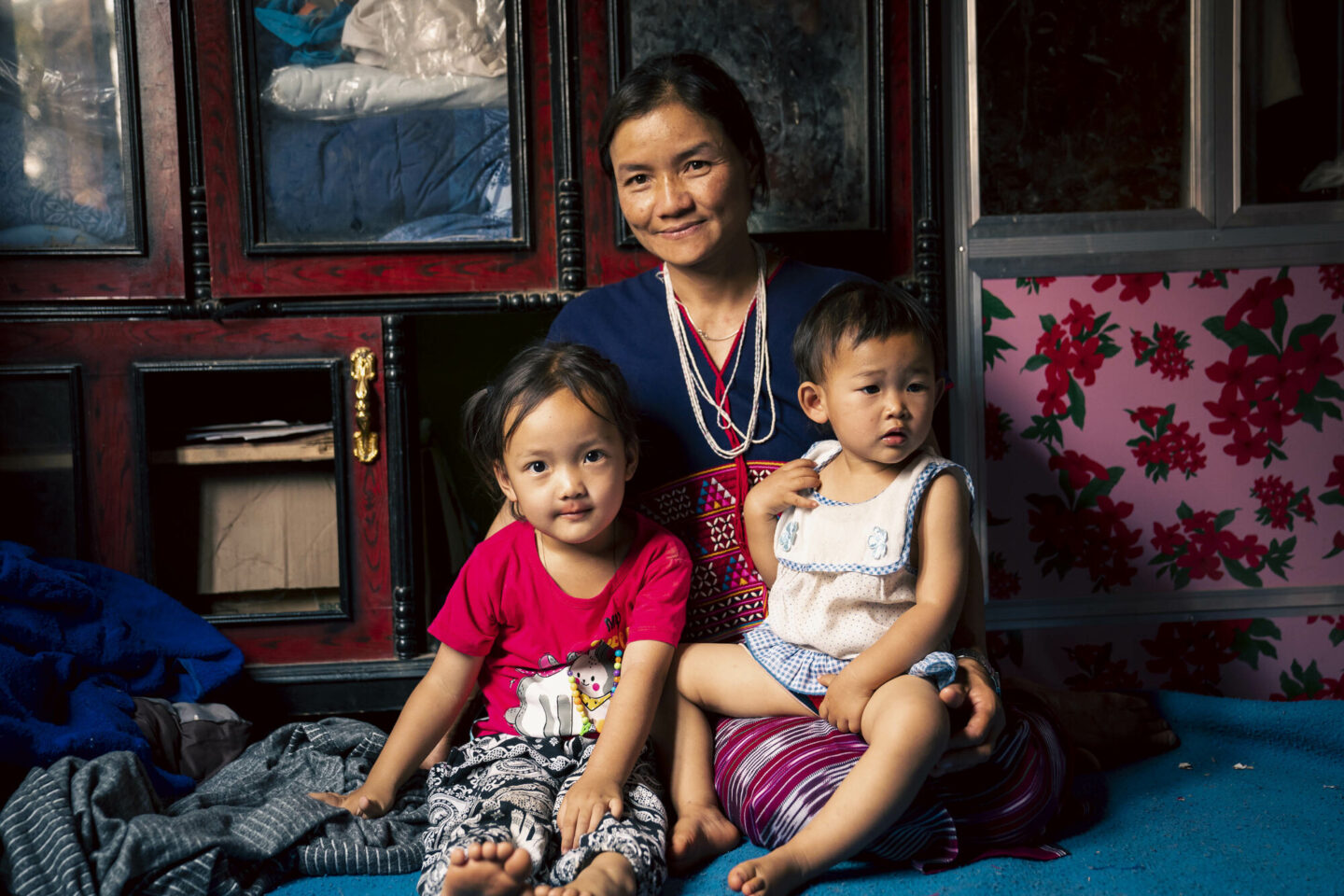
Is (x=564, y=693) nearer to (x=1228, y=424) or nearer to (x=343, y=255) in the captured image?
(x=343, y=255)

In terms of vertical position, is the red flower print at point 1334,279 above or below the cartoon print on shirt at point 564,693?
above

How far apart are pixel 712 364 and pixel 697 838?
688mm

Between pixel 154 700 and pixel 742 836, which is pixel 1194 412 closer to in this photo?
pixel 742 836

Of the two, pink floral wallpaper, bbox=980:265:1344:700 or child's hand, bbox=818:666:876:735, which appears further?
pink floral wallpaper, bbox=980:265:1344:700

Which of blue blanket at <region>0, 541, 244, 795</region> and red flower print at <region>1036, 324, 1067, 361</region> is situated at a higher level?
red flower print at <region>1036, 324, 1067, 361</region>

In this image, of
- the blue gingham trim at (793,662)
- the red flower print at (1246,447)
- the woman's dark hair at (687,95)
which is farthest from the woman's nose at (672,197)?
the red flower print at (1246,447)

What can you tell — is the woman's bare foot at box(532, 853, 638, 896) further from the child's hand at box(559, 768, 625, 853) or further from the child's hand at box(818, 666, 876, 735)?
the child's hand at box(818, 666, 876, 735)

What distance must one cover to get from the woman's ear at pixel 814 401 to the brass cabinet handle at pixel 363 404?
33.3 inches

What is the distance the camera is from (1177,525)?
192 cm

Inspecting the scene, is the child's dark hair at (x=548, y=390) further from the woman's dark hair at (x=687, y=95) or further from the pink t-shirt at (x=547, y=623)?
the woman's dark hair at (x=687, y=95)

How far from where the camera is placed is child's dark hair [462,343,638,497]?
4.30ft

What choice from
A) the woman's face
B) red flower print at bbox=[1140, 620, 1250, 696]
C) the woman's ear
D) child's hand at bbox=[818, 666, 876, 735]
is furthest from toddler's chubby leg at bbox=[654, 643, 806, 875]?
red flower print at bbox=[1140, 620, 1250, 696]

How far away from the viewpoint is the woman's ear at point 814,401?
133cm

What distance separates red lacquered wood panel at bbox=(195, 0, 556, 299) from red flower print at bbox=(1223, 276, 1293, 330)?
1.31 meters
